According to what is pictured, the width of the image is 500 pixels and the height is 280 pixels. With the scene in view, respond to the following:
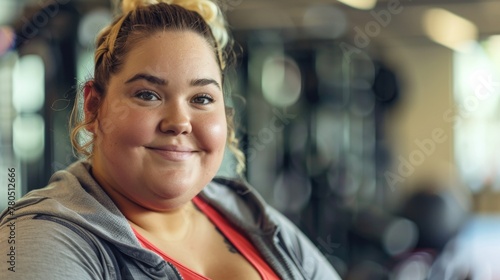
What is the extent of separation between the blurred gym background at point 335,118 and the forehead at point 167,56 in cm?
151

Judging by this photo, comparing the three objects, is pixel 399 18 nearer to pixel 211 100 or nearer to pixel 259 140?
pixel 259 140

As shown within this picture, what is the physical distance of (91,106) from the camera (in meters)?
1.03

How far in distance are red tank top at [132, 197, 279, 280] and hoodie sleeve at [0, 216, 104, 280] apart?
116 mm

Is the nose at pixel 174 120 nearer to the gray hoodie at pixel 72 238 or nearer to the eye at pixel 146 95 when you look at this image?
the eye at pixel 146 95

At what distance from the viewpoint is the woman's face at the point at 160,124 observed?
97 cm

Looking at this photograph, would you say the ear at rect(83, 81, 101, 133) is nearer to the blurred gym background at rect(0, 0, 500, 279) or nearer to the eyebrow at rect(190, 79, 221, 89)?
the eyebrow at rect(190, 79, 221, 89)

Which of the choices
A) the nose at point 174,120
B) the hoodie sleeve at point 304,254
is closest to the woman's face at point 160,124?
the nose at point 174,120

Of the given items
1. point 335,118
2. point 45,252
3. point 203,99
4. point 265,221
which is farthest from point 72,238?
point 335,118

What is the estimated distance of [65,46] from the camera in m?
3.22

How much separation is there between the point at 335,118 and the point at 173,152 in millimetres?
4211

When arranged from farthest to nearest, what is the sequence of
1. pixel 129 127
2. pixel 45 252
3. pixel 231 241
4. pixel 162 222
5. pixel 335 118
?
1. pixel 335 118
2. pixel 231 241
3. pixel 162 222
4. pixel 129 127
5. pixel 45 252

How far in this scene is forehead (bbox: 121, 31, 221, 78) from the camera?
98 centimetres

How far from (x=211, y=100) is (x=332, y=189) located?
12.3 ft

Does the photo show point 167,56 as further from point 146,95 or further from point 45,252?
point 45,252
